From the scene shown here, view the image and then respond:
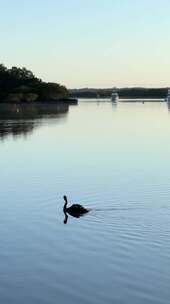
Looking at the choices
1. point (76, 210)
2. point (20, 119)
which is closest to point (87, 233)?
point (76, 210)

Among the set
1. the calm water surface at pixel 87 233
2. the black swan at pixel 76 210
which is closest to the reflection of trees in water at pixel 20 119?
the calm water surface at pixel 87 233

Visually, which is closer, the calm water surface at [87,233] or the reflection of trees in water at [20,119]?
the calm water surface at [87,233]

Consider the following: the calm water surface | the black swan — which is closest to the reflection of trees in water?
the calm water surface

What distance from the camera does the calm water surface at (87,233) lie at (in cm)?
1535

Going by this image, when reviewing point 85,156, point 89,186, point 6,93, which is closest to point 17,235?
point 89,186

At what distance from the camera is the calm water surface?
15.4m

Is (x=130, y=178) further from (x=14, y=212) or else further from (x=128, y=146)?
(x=128, y=146)

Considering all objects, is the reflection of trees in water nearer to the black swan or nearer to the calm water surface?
the calm water surface

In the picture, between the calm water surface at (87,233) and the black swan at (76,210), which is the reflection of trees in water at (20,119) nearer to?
the calm water surface at (87,233)

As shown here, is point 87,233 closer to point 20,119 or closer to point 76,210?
point 76,210

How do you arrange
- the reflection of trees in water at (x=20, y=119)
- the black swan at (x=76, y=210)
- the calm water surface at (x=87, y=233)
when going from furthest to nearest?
the reflection of trees in water at (x=20, y=119)
the black swan at (x=76, y=210)
the calm water surface at (x=87, y=233)

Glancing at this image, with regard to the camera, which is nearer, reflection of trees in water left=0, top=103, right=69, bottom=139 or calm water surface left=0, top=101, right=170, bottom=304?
calm water surface left=0, top=101, right=170, bottom=304

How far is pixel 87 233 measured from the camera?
20719 millimetres

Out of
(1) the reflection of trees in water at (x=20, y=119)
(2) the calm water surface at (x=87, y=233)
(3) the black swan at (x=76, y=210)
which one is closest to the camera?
(2) the calm water surface at (x=87, y=233)
